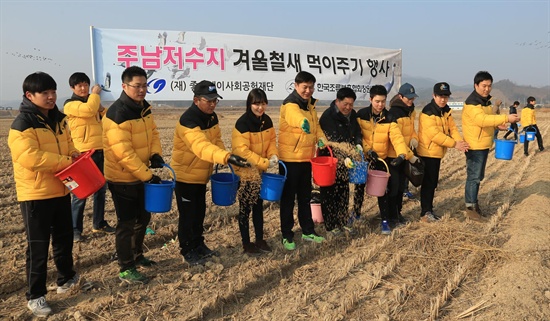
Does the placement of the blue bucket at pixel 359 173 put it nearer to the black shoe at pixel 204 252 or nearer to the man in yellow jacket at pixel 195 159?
the man in yellow jacket at pixel 195 159

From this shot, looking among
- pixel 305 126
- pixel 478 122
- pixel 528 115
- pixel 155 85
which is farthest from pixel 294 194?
pixel 528 115

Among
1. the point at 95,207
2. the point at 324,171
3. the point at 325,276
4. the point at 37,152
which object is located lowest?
the point at 325,276

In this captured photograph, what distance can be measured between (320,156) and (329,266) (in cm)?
139

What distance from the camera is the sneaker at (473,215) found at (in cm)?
547

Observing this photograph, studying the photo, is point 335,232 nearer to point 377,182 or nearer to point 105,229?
point 377,182

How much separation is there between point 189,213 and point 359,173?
6.51ft

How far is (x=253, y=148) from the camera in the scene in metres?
4.16

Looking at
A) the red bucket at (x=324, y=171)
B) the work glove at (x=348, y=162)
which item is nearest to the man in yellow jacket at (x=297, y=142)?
the red bucket at (x=324, y=171)

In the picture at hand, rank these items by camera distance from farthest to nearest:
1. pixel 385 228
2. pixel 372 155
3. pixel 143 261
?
pixel 385 228 < pixel 372 155 < pixel 143 261

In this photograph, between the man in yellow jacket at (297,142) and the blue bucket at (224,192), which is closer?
the blue bucket at (224,192)

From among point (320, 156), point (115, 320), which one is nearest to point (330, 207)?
point (320, 156)

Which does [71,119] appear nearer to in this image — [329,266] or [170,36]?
[170,36]

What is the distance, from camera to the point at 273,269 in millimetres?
3934

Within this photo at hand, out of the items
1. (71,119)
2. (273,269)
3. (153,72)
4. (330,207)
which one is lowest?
(273,269)
